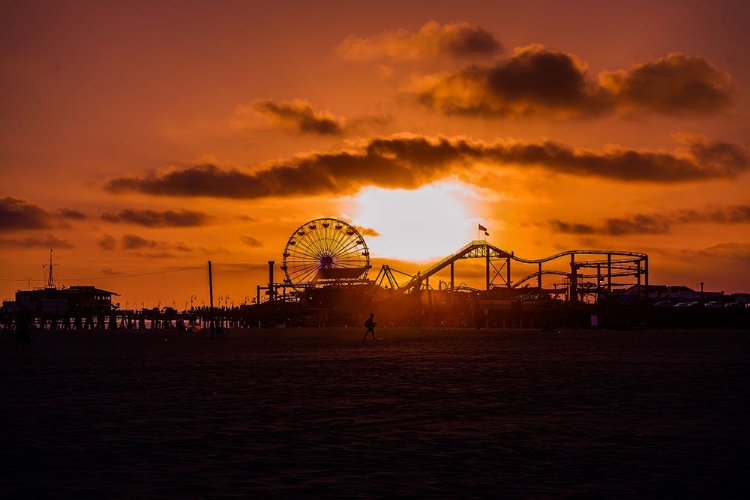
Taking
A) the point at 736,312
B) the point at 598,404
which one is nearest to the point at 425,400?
the point at 598,404

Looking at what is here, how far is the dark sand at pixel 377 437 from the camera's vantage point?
1311cm

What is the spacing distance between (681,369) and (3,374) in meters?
30.7

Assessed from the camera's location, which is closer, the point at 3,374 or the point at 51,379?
the point at 51,379

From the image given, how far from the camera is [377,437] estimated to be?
1816cm

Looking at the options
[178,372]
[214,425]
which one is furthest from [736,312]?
[214,425]

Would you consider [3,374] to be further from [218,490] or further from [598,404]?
[218,490]

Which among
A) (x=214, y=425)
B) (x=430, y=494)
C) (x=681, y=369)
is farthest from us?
(x=681, y=369)

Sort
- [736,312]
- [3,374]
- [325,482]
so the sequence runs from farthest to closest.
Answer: [736,312] → [3,374] → [325,482]

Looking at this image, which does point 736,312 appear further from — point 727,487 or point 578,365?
point 727,487

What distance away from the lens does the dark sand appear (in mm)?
13109

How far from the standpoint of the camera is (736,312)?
630 feet

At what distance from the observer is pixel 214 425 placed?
793 inches

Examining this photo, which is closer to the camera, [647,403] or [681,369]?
[647,403]

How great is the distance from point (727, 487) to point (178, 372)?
3118cm
